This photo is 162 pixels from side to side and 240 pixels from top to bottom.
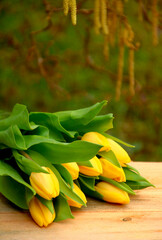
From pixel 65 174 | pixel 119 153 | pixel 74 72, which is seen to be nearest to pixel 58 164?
pixel 65 174

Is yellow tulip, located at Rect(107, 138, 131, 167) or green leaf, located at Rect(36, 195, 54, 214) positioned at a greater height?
yellow tulip, located at Rect(107, 138, 131, 167)

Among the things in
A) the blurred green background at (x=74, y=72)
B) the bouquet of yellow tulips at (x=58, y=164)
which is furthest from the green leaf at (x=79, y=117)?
the blurred green background at (x=74, y=72)

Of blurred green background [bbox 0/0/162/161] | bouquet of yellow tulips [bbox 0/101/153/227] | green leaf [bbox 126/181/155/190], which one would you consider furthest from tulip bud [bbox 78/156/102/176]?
blurred green background [bbox 0/0/162/161]

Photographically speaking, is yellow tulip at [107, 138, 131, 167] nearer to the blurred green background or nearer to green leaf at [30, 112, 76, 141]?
green leaf at [30, 112, 76, 141]

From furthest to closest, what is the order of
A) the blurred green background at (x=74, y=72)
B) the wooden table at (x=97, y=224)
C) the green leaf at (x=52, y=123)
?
the blurred green background at (x=74, y=72)
the green leaf at (x=52, y=123)
the wooden table at (x=97, y=224)

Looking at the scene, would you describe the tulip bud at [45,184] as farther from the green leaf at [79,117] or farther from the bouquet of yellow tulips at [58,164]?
the green leaf at [79,117]

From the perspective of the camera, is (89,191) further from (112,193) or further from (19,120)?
(19,120)

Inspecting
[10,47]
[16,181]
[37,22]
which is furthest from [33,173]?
[37,22]
